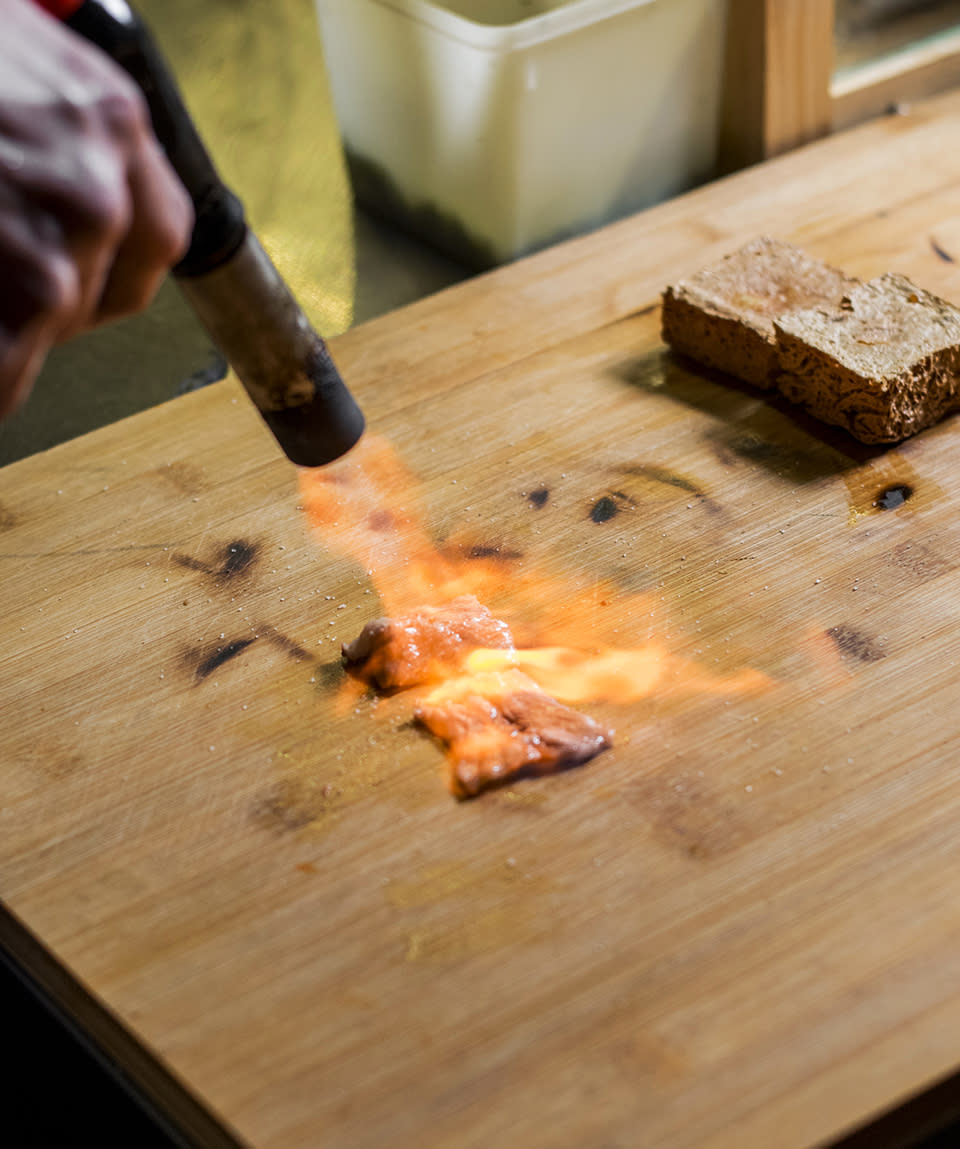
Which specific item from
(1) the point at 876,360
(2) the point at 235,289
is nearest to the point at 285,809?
(2) the point at 235,289

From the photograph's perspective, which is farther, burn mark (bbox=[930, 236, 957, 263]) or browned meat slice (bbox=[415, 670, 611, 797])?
burn mark (bbox=[930, 236, 957, 263])

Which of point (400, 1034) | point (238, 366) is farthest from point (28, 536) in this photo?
point (400, 1034)

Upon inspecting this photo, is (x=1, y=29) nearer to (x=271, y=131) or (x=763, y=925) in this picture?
(x=763, y=925)

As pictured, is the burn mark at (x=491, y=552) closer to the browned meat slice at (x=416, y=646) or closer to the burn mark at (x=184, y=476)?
the browned meat slice at (x=416, y=646)

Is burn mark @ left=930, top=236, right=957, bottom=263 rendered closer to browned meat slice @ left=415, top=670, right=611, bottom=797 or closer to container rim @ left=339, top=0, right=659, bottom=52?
container rim @ left=339, top=0, right=659, bottom=52

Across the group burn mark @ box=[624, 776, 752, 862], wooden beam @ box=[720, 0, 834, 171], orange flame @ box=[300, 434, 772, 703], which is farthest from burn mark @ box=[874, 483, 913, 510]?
wooden beam @ box=[720, 0, 834, 171]

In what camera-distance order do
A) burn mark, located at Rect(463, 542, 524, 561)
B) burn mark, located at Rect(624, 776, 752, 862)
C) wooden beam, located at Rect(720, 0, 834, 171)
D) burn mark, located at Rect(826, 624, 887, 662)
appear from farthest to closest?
wooden beam, located at Rect(720, 0, 834, 171)
burn mark, located at Rect(463, 542, 524, 561)
burn mark, located at Rect(826, 624, 887, 662)
burn mark, located at Rect(624, 776, 752, 862)

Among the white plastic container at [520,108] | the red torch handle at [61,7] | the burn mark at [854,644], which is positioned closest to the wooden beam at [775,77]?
the white plastic container at [520,108]
